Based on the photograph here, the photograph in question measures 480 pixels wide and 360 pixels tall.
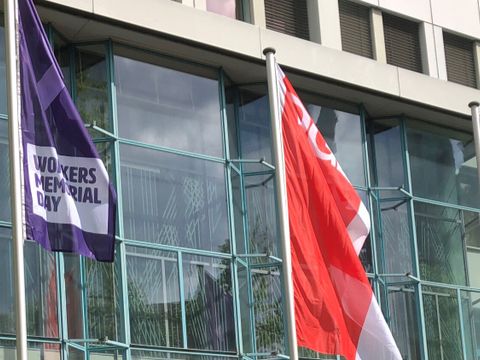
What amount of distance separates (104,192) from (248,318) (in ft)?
21.4

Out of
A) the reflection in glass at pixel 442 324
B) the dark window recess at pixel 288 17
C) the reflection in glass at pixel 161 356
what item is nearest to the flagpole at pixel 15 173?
the reflection in glass at pixel 161 356

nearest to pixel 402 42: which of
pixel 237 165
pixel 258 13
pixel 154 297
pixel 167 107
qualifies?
pixel 258 13

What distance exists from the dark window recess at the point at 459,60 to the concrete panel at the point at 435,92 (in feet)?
2.72

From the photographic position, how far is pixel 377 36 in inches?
1044

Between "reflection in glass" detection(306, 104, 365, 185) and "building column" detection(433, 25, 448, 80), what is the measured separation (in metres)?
2.28

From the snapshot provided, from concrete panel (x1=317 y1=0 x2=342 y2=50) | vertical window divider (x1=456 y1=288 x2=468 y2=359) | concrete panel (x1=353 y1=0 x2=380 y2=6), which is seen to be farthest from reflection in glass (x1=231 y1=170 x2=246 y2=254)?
vertical window divider (x1=456 y1=288 x2=468 y2=359)

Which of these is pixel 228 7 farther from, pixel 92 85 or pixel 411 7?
pixel 411 7

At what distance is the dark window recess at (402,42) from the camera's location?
27.0 meters

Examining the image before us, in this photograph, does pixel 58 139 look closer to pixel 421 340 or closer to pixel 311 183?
pixel 311 183

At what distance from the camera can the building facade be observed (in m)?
Answer: 21.2

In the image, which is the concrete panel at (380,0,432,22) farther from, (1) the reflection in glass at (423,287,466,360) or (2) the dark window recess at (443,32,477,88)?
(1) the reflection in glass at (423,287,466,360)

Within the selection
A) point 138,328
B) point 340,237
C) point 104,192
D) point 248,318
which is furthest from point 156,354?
point 104,192

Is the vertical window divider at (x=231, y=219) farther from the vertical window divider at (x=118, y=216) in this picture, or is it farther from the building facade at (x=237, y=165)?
the vertical window divider at (x=118, y=216)

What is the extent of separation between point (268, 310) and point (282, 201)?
15.1 feet
